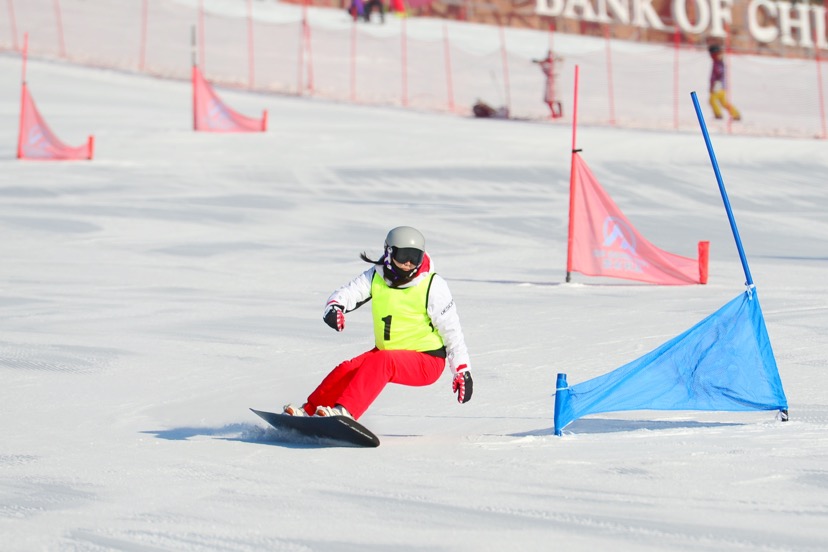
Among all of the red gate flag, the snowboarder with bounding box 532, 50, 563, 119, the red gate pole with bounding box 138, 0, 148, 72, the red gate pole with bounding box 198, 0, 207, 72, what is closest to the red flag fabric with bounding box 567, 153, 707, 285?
the red gate flag

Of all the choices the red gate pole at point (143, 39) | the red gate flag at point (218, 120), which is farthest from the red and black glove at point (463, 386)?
the red gate pole at point (143, 39)

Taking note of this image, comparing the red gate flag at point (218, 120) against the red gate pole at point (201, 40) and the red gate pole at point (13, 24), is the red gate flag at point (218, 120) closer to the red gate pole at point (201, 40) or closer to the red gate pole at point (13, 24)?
the red gate pole at point (201, 40)

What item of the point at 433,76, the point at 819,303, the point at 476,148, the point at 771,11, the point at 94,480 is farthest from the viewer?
the point at 771,11

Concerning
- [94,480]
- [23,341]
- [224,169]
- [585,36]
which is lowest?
[94,480]

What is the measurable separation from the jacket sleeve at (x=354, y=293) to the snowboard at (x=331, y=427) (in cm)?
63

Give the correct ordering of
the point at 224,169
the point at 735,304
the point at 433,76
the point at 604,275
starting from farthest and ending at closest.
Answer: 1. the point at 433,76
2. the point at 224,169
3. the point at 604,275
4. the point at 735,304

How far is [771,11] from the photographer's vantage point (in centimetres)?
4031

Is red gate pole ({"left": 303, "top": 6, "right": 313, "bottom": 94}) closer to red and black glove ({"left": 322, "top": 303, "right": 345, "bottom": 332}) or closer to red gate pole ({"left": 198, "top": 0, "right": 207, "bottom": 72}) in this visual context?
red gate pole ({"left": 198, "top": 0, "right": 207, "bottom": 72})

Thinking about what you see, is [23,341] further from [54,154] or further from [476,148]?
[476,148]

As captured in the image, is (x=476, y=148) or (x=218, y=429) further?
(x=476, y=148)

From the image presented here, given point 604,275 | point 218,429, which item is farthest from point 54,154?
point 218,429

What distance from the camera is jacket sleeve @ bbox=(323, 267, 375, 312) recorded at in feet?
23.9

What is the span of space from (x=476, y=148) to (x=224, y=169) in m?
4.59

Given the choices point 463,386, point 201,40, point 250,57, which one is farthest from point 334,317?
point 201,40
